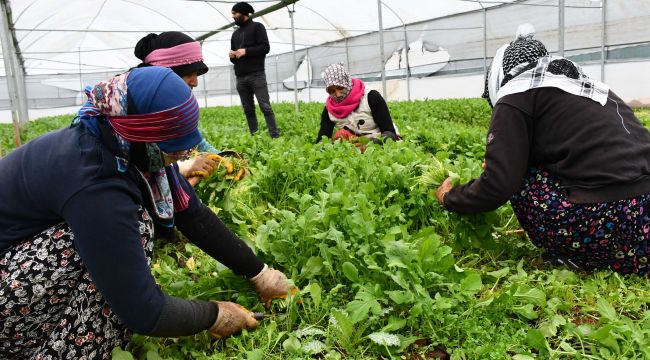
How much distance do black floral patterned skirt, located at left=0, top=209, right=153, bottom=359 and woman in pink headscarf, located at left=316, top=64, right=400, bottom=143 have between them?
3.18 meters

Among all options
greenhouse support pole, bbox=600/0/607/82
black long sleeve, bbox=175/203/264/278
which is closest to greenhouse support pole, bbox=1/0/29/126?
black long sleeve, bbox=175/203/264/278

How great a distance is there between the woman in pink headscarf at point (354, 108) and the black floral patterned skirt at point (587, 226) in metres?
2.45

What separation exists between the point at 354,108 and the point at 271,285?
9.87 feet

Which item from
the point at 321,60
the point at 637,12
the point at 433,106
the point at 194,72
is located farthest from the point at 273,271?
the point at 321,60

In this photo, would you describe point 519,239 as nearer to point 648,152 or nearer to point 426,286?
point 648,152

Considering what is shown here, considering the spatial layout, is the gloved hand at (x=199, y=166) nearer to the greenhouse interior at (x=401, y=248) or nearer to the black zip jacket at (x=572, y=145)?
the greenhouse interior at (x=401, y=248)

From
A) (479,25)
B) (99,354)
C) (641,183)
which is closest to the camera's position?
(99,354)

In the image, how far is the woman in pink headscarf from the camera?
478 cm

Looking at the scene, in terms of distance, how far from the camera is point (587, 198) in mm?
2133

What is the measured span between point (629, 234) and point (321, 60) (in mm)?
20318

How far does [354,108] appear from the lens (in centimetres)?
488

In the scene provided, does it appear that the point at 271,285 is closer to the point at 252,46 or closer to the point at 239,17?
the point at 252,46

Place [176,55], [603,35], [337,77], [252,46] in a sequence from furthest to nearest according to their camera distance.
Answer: [603,35] → [252,46] → [337,77] → [176,55]

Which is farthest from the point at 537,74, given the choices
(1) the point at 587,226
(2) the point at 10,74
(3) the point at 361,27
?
(3) the point at 361,27
